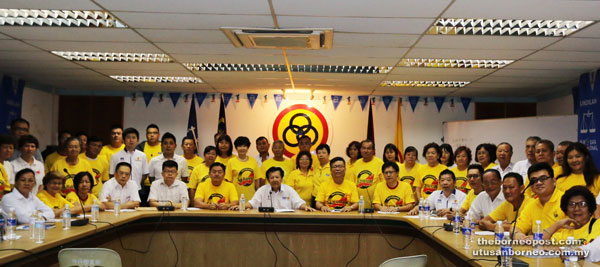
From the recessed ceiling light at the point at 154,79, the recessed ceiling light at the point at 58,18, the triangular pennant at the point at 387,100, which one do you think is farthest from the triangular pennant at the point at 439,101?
the recessed ceiling light at the point at 58,18

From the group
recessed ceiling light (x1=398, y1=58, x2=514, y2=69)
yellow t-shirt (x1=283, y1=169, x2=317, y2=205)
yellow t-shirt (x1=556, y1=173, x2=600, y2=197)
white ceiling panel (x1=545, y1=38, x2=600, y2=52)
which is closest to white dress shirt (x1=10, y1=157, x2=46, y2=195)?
yellow t-shirt (x1=283, y1=169, x2=317, y2=205)

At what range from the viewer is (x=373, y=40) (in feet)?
16.8

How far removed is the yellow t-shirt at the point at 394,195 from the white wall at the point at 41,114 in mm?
6187

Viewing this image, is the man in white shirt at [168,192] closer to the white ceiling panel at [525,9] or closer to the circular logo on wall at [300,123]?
the white ceiling panel at [525,9]

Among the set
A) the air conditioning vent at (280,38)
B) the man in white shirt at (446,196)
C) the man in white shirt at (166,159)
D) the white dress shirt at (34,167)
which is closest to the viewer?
the air conditioning vent at (280,38)

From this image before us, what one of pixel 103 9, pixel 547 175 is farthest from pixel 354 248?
pixel 103 9

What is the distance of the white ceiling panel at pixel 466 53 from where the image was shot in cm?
550

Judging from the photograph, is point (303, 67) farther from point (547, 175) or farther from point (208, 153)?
point (547, 175)

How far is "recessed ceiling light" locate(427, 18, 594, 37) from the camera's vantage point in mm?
4523

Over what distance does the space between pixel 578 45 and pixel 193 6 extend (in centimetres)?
391

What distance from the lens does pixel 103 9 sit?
4227 millimetres

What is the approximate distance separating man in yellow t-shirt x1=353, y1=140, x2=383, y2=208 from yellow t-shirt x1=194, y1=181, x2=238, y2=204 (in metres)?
1.56

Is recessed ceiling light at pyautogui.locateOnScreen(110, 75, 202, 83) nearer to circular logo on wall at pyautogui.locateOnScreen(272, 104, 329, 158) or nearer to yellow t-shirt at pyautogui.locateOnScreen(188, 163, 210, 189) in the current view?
circular logo on wall at pyautogui.locateOnScreen(272, 104, 329, 158)

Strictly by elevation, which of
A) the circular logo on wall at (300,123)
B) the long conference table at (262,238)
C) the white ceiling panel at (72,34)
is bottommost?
the long conference table at (262,238)
